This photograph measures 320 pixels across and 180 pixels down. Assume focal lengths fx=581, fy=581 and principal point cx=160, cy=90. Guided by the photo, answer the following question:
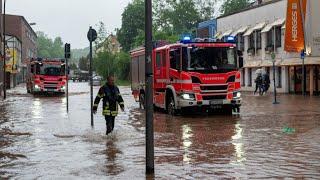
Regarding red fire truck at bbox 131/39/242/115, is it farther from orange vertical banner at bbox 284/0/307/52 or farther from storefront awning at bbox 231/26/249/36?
storefront awning at bbox 231/26/249/36

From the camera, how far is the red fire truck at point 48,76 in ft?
147

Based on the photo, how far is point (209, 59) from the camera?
21.5m

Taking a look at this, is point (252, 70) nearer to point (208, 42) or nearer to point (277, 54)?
point (277, 54)

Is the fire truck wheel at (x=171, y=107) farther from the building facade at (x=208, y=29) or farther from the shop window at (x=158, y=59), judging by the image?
the building facade at (x=208, y=29)

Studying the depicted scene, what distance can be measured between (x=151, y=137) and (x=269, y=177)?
6.55ft

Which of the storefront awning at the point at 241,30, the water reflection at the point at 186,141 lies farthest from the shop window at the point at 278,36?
the water reflection at the point at 186,141

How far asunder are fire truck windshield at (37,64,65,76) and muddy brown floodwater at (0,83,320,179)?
79.5ft

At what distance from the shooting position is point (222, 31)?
60.9 m

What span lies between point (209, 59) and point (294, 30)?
63.4ft

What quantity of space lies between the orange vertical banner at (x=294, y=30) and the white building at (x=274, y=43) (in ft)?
6.03

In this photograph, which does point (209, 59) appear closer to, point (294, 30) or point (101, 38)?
point (294, 30)

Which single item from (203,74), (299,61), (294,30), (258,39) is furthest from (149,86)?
(258,39)

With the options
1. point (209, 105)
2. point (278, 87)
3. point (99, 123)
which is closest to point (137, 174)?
point (99, 123)

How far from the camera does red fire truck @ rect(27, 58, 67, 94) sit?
44906 mm
